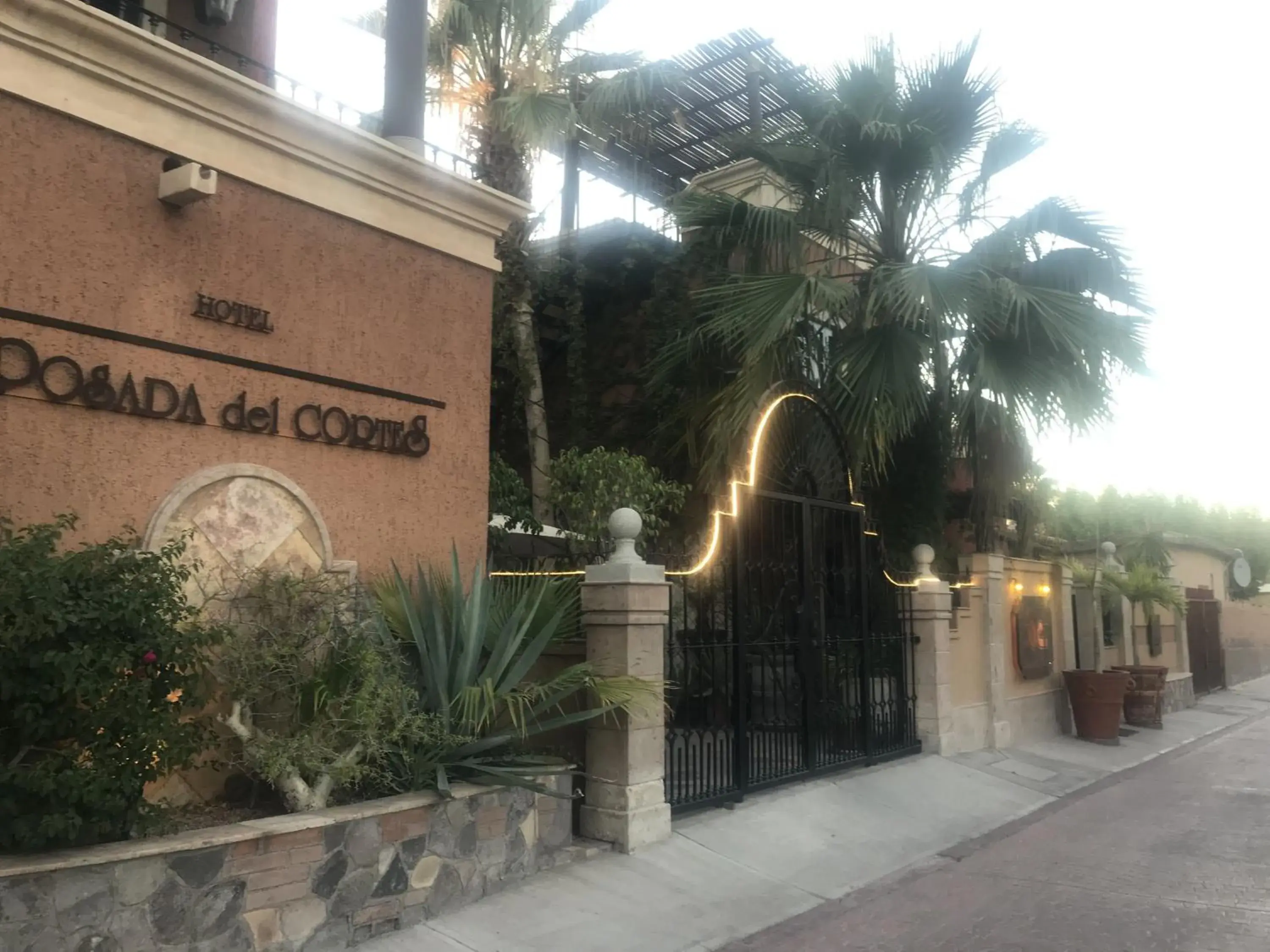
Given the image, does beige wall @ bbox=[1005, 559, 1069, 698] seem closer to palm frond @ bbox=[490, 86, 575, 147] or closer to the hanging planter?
palm frond @ bbox=[490, 86, 575, 147]

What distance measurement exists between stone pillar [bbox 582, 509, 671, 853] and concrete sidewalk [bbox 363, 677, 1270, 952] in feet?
0.72

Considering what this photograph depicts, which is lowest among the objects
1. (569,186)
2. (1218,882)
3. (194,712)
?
(1218,882)

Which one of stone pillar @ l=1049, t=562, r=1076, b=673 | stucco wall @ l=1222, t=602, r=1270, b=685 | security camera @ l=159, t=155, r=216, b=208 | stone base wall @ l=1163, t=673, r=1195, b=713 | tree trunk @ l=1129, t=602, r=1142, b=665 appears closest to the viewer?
security camera @ l=159, t=155, r=216, b=208

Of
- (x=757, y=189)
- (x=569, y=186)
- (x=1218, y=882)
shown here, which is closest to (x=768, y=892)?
(x=1218, y=882)

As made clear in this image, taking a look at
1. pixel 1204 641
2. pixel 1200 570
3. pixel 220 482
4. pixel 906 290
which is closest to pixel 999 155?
pixel 906 290

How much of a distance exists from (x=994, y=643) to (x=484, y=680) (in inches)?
318

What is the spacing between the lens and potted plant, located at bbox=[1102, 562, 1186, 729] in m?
15.4

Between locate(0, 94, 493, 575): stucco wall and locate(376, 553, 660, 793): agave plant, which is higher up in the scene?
→ locate(0, 94, 493, 575): stucco wall

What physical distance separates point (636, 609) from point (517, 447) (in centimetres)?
754

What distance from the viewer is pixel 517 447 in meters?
14.0

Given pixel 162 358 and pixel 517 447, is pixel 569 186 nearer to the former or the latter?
pixel 517 447

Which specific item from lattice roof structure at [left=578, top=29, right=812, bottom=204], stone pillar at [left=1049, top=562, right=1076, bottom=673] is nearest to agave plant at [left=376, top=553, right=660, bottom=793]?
lattice roof structure at [left=578, top=29, right=812, bottom=204]

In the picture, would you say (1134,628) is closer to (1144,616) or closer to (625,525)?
(1144,616)

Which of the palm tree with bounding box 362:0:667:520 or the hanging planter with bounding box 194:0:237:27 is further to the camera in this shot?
the palm tree with bounding box 362:0:667:520
